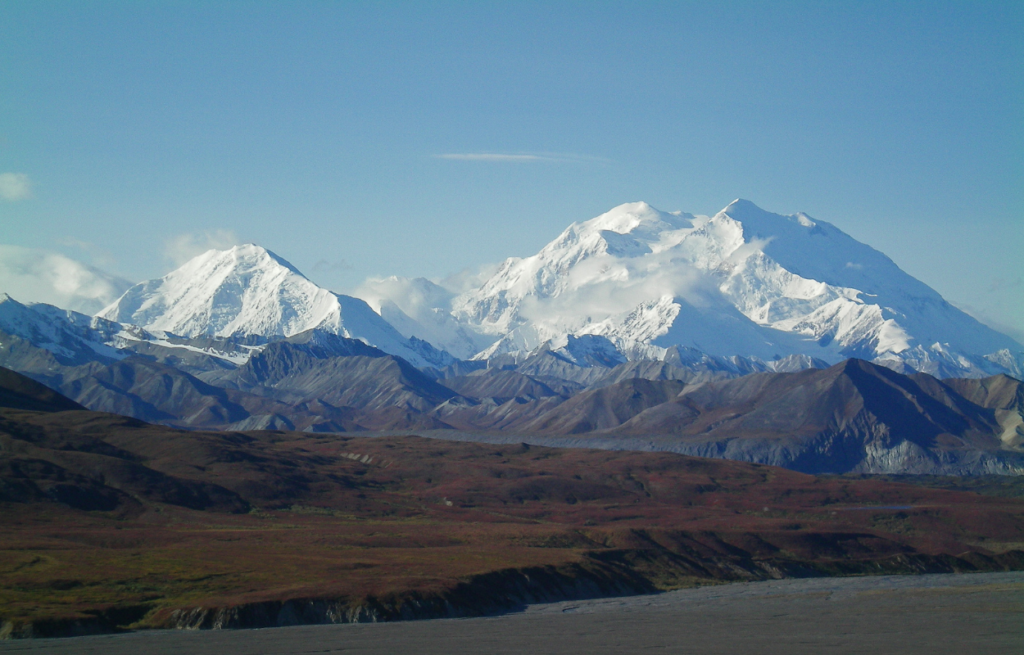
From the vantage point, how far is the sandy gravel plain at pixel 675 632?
83.9 m

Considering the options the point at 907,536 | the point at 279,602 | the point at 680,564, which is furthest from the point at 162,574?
the point at 907,536

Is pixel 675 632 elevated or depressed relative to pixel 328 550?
elevated

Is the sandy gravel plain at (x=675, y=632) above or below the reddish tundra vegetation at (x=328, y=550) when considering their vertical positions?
above

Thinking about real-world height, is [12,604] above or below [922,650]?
below

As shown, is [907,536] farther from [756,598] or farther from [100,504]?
[100,504]

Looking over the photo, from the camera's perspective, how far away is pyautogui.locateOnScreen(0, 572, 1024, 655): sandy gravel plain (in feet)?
275

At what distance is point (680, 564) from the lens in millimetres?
147750

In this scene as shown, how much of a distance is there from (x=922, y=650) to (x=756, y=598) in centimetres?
4301

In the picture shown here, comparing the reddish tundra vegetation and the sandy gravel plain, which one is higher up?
the sandy gravel plain

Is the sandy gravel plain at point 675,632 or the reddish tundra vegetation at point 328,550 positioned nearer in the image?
the sandy gravel plain at point 675,632

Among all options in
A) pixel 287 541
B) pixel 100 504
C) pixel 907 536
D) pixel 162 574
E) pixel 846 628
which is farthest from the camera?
pixel 907 536

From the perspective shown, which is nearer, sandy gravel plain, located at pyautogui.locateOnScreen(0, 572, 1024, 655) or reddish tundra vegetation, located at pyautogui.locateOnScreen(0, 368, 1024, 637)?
sandy gravel plain, located at pyautogui.locateOnScreen(0, 572, 1024, 655)

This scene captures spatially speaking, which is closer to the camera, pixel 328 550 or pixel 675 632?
pixel 675 632

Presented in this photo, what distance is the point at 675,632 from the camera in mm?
93125
